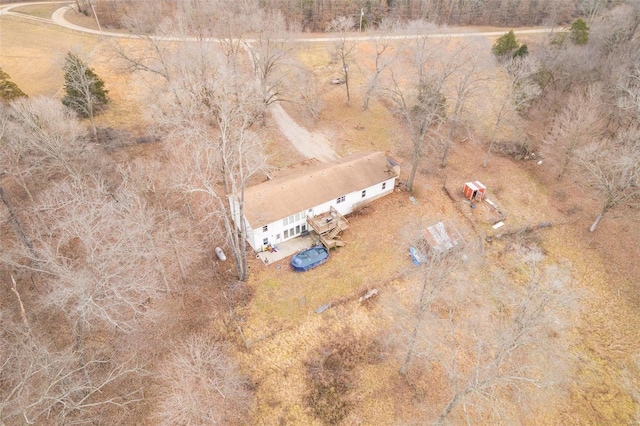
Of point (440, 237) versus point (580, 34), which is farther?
point (580, 34)

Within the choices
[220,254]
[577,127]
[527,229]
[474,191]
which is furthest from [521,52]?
[220,254]

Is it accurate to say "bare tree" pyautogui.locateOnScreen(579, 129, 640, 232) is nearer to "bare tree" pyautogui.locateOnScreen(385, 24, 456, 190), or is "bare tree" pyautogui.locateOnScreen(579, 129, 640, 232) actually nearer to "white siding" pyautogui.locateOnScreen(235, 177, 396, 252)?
"bare tree" pyautogui.locateOnScreen(385, 24, 456, 190)

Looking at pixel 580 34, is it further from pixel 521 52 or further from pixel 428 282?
pixel 428 282

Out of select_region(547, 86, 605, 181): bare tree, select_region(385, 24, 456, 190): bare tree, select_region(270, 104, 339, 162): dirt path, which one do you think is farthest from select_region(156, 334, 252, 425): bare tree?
select_region(547, 86, 605, 181): bare tree

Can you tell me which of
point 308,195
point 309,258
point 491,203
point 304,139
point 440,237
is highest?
point 308,195

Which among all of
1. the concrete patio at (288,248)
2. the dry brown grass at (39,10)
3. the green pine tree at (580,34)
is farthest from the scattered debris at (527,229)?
the dry brown grass at (39,10)

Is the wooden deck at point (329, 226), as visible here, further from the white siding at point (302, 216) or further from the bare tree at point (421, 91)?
the bare tree at point (421, 91)
